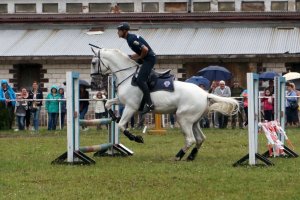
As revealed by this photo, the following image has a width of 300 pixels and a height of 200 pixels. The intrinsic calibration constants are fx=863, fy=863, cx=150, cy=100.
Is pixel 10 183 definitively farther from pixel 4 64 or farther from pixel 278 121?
pixel 4 64

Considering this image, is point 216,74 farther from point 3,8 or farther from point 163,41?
point 3,8

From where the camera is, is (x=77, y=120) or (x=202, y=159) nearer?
(x=77, y=120)

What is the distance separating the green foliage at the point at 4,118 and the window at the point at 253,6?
21905mm

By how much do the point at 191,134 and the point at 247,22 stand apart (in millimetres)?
26111

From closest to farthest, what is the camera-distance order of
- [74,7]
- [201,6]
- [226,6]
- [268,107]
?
[268,107]
[226,6]
[201,6]
[74,7]

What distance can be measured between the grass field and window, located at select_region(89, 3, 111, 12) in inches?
1216

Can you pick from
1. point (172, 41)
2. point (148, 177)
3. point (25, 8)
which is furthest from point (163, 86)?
point (25, 8)

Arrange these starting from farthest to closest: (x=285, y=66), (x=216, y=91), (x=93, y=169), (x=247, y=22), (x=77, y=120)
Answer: (x=247, y=22), (x=285, y=66), (x=216, y=91), (x=77, y=120), (x=93, y=169)

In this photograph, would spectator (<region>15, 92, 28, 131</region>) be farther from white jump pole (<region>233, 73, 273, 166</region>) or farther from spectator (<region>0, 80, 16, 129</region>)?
white jump pole (<region>233, 73, 273, 166</region>)

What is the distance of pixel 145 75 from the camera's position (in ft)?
54.5

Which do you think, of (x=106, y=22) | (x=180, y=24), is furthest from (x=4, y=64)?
(x=180, y=24)

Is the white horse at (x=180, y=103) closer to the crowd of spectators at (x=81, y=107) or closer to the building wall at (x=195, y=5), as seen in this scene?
the crowd of spectators at (x=81, y=107)

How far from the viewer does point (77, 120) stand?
1545cm

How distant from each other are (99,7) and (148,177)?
3772 cm
